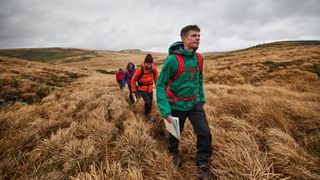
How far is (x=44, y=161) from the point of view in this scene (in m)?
2.49

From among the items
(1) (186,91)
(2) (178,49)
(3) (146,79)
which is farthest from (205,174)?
(3) (146,79)

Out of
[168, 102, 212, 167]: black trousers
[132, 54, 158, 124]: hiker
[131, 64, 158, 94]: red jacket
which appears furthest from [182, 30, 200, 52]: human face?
[131, 64, 158, 94]: red jacket

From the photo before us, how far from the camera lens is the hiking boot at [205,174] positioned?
6.86ft

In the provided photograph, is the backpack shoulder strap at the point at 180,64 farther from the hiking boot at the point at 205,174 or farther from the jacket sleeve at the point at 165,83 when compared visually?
the hiking boot at the point at 205,174

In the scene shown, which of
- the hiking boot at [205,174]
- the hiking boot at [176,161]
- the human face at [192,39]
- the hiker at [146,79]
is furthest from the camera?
the hiker at [146,79]

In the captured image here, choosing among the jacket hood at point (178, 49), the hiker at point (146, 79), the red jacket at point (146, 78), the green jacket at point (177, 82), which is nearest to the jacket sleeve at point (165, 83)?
the green jacket at point (177, 82)

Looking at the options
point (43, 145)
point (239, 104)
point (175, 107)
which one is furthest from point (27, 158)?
point (239, 104)

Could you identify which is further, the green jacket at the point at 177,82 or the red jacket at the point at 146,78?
the red jacket at the point at 146,78

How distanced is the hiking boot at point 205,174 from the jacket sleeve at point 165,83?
928 mm

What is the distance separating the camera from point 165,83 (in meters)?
2.36

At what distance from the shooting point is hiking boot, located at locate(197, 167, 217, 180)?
2.09m

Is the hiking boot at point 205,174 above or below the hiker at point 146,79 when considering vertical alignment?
below

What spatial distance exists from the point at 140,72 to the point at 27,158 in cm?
330

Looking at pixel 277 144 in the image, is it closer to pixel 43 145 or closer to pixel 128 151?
pixel 128 151
